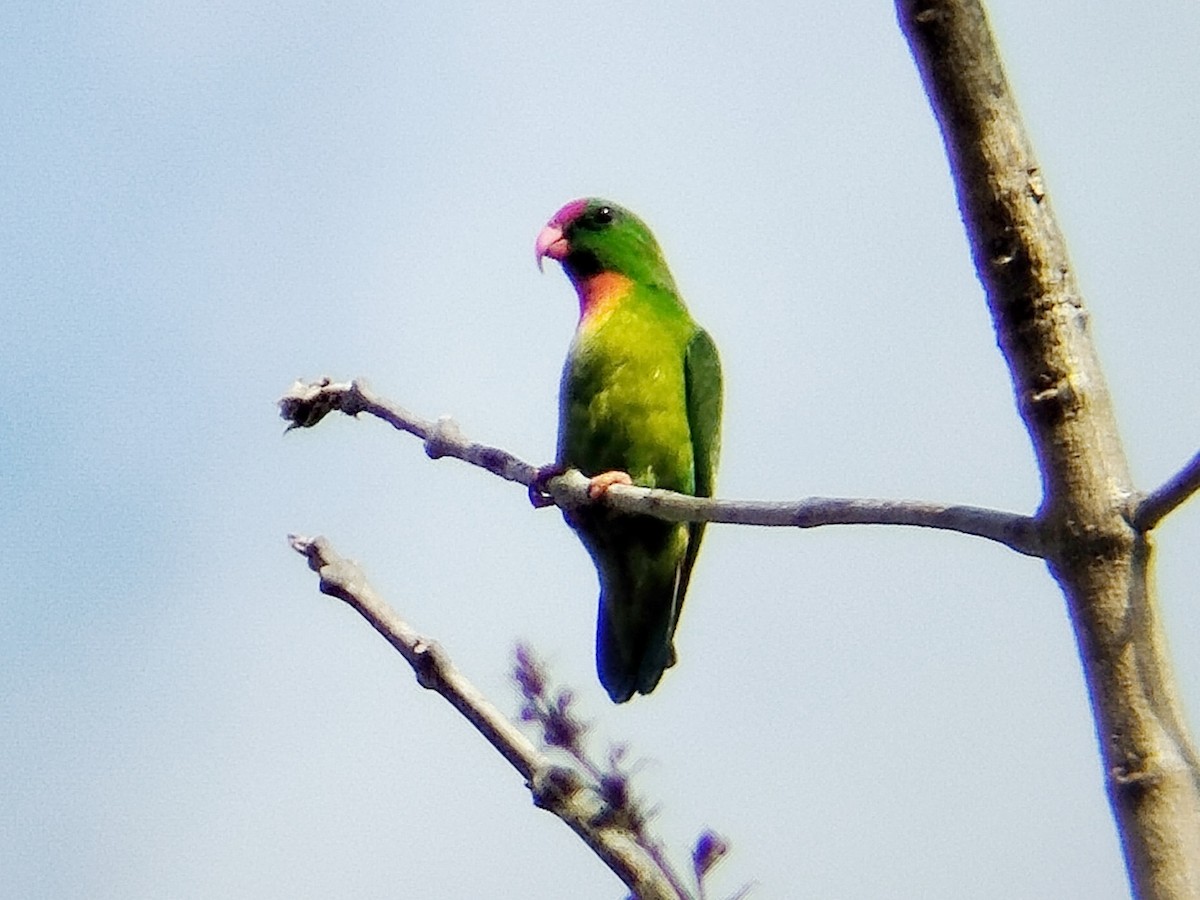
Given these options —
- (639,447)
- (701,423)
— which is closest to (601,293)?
(701,423)

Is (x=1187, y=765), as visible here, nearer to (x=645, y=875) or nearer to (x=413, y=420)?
(x=645, y=875)

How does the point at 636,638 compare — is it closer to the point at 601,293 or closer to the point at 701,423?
the point at 701,423

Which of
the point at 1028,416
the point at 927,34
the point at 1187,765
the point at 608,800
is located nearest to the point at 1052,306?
the point at 1028,416

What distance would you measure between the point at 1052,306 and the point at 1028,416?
0.13 meters

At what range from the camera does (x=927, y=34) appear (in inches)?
62.7

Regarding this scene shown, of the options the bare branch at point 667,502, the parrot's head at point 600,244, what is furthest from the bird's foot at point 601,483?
the parrot's head at point 600,244

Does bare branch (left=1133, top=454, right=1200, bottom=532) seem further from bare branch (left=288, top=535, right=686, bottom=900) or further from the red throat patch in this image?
the red throat patch

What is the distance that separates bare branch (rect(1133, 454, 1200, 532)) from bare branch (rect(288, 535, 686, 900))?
2.54 ft

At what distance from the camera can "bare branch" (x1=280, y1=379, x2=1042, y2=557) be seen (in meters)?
1.78

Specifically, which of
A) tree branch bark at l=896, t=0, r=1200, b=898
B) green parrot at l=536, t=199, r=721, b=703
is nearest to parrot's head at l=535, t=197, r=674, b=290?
green parrot at l=536, t=199, r=721, b=703

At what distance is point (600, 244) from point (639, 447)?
1.24m

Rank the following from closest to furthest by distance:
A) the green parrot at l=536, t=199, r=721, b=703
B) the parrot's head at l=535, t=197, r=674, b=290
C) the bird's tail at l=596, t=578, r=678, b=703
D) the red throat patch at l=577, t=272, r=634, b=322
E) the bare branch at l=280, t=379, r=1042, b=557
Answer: the bare branch at l=280, t=379, r=1042, b=557
the green parrot at l=536, t=199, r=721, b=703
the bird's tail at l=596, t=578, r=678, b=703
the red throat patch at l=577, t=272, r=634, b=322
the parrot's head at l=535, t=197, r=674, b=290

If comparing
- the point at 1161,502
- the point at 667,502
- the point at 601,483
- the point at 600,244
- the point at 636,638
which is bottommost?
the point at 1161,502

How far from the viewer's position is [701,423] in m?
5.55
